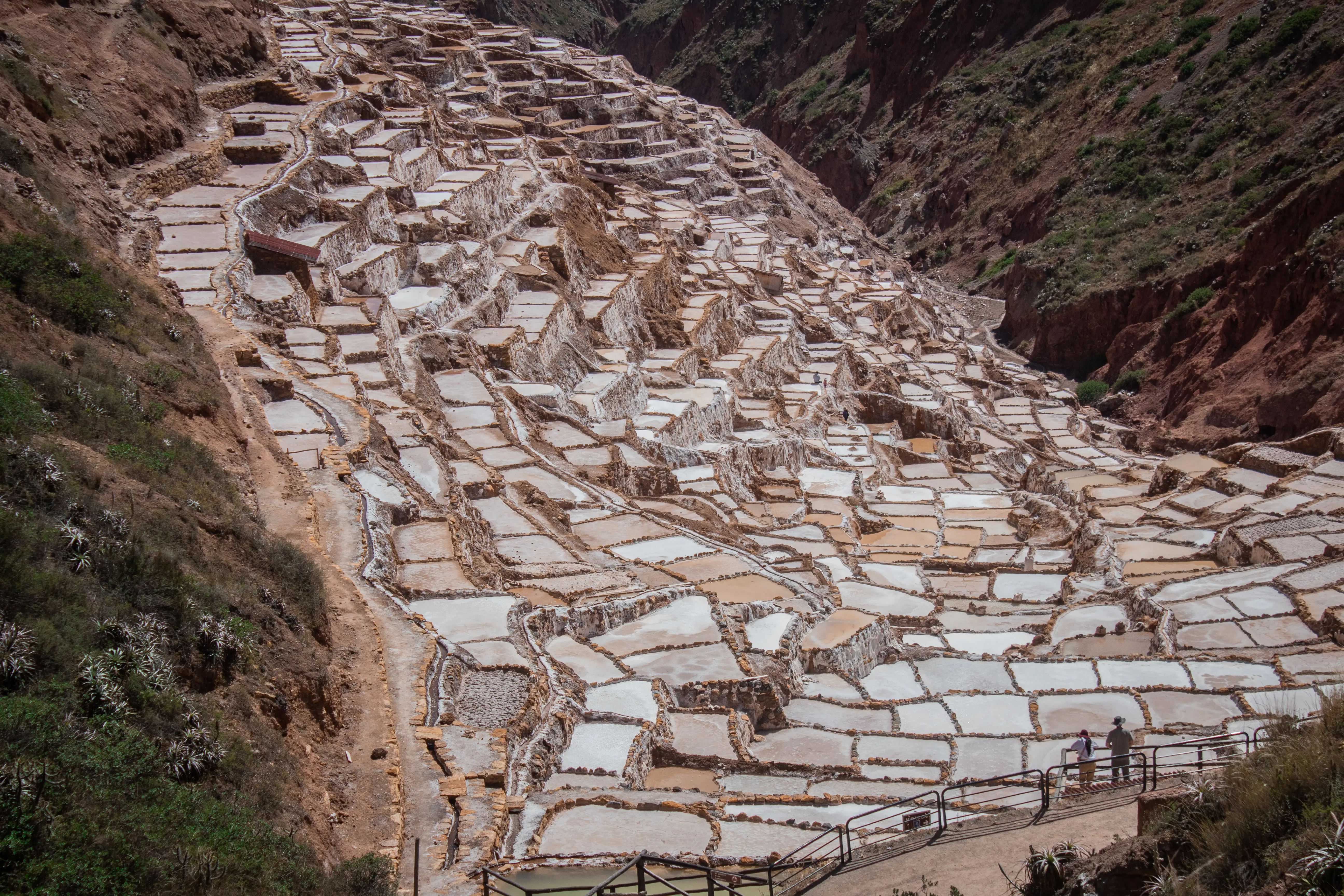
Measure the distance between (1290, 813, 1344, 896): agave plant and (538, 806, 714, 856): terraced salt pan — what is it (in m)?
5.02

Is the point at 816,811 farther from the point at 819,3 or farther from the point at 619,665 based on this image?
the point at 819,3

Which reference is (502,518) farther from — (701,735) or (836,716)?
(836,716)

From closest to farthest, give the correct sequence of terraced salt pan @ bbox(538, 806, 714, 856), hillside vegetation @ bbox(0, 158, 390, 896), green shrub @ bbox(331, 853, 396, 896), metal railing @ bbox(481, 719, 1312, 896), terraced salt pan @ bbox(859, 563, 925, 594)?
hillside vegetation @ bbox(0, 158, 390, 896)
green shrub @ bbox(331, 853, 396, 896)
metal railing @ bbox(481, 719, 1312, 896)
terraced salt pan @ bbox(538, 806, 714, 856)
terraced salt pan @ bbox(859, 563, 925, 594)

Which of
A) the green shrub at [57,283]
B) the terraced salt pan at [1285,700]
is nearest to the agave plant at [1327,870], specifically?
the terraced salt pan at [1285,700]

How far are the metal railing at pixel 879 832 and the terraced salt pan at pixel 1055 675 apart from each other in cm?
381

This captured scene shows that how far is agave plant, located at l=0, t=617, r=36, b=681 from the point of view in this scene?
20.7 ft

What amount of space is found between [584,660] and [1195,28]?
5216 cm

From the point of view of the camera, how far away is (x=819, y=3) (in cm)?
9119

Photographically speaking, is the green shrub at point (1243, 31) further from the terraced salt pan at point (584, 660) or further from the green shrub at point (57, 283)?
the green shrub at point (57, 283)

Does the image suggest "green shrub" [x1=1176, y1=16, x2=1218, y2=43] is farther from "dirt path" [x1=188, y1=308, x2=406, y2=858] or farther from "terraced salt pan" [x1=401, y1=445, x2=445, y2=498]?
"dirt path" [x1=188, y1=308, x2=406, y2=858]

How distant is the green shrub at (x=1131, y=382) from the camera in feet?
125

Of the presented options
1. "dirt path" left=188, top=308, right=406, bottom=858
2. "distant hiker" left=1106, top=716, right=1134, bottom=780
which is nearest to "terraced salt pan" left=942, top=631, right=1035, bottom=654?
"distant hiker" left=1106, top=716, right=1134, bottom=780

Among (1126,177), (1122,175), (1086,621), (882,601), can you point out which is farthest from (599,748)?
(1122,175)

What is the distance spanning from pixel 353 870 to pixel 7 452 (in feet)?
12.7
